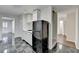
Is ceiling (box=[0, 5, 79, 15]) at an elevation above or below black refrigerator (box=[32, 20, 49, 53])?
above

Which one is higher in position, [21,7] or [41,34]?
[21,7]

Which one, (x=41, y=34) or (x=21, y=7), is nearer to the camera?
(x=21, y=7)

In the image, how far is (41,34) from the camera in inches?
69.7

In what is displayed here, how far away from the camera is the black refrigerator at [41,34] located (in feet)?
5.60

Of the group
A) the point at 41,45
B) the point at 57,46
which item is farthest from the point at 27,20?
the point at 57,46

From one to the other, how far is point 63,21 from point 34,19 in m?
0.67

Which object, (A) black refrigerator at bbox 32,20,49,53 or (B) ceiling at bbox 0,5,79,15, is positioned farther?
(A) black refrigerator at bbox 32,20,49,53

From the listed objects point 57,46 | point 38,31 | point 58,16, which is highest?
point 58,16

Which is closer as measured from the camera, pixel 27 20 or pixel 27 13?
pixel 27 13

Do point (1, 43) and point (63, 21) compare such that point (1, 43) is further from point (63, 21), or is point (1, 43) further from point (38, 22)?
point (63, 21)

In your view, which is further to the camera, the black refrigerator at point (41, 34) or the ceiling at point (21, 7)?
the black refrigerator at point (41, 34)

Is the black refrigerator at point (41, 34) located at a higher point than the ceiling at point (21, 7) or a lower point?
lower

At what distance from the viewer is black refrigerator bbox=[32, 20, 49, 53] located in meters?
1.71
